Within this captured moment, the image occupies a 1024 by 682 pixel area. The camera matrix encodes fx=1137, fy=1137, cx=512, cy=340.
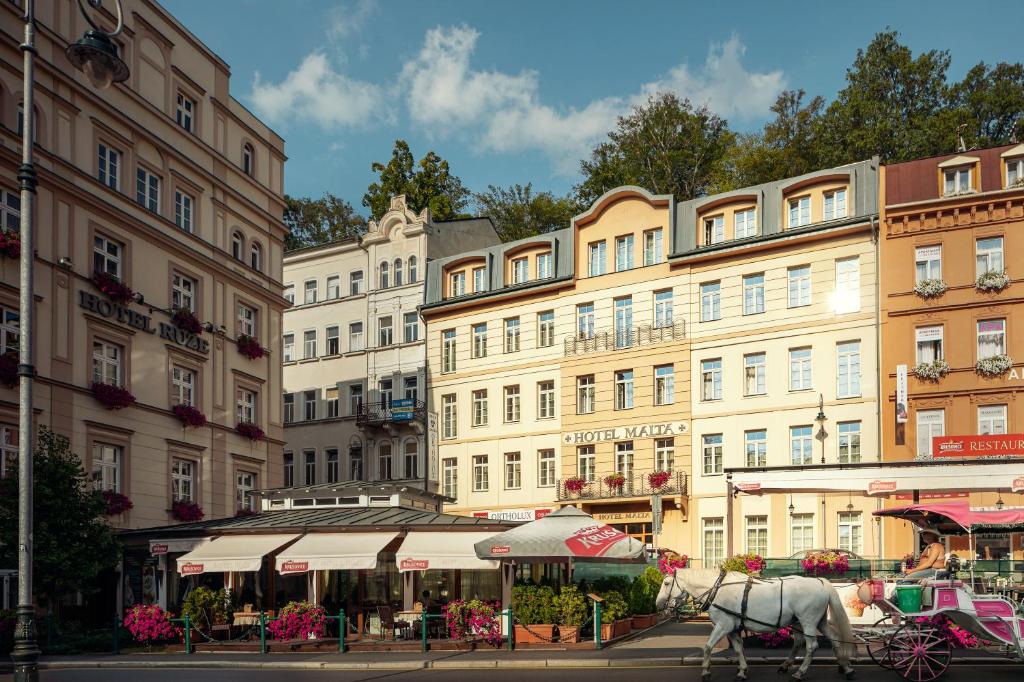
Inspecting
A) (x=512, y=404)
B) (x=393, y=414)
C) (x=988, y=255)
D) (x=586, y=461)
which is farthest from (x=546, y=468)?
(x=988, y=255)

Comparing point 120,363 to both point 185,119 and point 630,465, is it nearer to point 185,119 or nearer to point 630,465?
point 185,119

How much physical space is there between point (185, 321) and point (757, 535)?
924 inches

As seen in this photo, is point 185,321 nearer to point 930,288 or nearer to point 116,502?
point 116,502

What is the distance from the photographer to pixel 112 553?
103 ft

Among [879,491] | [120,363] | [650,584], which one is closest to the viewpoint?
[879,491]

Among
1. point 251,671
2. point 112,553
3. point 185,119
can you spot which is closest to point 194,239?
point 185,119

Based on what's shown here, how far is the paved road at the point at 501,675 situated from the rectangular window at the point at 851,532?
2296cm

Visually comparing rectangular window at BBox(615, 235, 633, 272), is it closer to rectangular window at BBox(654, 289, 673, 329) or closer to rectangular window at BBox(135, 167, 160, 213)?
rectangular window at BBox(654, 289, 673, 329)

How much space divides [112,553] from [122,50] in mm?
18314

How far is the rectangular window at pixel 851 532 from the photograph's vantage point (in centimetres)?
4241

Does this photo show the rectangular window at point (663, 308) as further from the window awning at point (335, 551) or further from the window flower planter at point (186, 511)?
the window awning at point (335, 551)

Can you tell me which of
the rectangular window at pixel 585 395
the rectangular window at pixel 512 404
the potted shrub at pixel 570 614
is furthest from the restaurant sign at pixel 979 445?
the rectangular window at pixel 512 404

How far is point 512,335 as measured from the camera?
5403 cm

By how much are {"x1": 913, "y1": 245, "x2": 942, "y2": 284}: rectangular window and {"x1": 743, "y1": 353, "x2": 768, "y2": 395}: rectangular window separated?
6.75m
